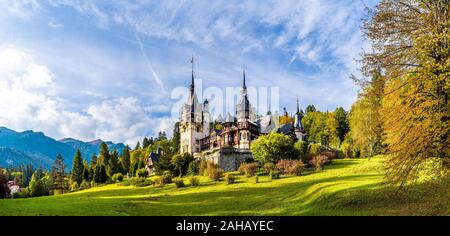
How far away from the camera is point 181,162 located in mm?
60562

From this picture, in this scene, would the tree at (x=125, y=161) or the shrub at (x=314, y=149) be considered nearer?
the shrub at (x=314, y=149)

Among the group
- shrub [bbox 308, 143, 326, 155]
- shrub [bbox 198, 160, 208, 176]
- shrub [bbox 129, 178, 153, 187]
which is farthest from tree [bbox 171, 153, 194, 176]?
shrub [bbox 308, 143, 326, 155]

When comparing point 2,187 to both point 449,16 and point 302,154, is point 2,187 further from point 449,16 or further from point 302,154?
point 449,16

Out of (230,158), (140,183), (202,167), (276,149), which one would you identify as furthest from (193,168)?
(276,149)

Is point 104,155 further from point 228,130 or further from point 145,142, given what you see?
point 145,142

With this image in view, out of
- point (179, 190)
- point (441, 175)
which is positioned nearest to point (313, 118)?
point (179, 190)

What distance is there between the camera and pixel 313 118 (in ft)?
296

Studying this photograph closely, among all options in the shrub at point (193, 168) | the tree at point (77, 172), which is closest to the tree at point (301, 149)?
the shrub at point (193, 168)

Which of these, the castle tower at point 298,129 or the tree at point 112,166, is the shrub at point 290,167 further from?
the tree at point 112,166

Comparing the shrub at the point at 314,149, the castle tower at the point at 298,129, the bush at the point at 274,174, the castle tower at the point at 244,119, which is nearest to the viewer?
the bush at the point at 274,174

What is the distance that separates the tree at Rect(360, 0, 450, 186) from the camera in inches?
571

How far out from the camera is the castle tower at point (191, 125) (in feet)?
273

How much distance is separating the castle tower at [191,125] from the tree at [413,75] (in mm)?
67426
